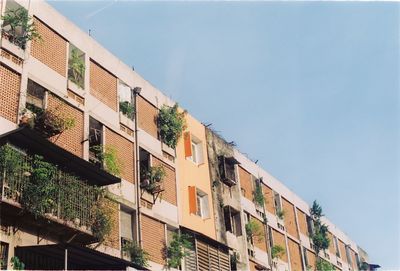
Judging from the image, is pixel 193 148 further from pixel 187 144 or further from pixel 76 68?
pixel 76 68

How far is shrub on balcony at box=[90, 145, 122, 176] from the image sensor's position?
22.9 meters

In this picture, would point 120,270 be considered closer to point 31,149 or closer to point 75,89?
point 31,149

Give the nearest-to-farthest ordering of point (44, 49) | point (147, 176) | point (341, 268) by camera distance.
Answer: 1. point (44, 49)
2. point (147, 176)
3. point (341, 268)

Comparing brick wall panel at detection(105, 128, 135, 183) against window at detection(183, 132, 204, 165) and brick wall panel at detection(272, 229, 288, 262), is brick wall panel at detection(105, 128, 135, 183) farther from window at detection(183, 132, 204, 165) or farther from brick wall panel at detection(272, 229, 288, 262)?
brick wall panel at detection(272, 229, 288, 262)

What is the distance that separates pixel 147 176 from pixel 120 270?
6.68 m

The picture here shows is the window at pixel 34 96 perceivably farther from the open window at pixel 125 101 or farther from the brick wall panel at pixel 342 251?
the brick wall panel at pixel 342 251

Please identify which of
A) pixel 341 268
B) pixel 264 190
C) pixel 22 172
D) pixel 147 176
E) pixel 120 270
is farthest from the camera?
pixel 341 268

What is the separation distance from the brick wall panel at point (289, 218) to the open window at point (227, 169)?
264 inches

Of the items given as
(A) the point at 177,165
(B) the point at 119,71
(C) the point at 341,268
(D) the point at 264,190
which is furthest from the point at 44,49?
(C) the point at 341,268

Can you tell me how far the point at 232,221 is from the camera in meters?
32.2

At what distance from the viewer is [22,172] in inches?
A: 698

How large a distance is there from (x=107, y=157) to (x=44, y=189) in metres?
5.44

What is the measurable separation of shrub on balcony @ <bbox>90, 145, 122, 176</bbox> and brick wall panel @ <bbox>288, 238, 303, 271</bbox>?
17209mm

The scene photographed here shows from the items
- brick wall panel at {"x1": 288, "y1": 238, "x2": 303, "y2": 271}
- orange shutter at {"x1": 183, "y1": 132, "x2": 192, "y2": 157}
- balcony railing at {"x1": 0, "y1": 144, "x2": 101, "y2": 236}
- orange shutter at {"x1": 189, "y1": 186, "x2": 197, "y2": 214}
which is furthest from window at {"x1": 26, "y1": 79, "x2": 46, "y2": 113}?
brick wall panel at {"x1": 288, "y1": 238, "x2": 303, "y2": 271}
